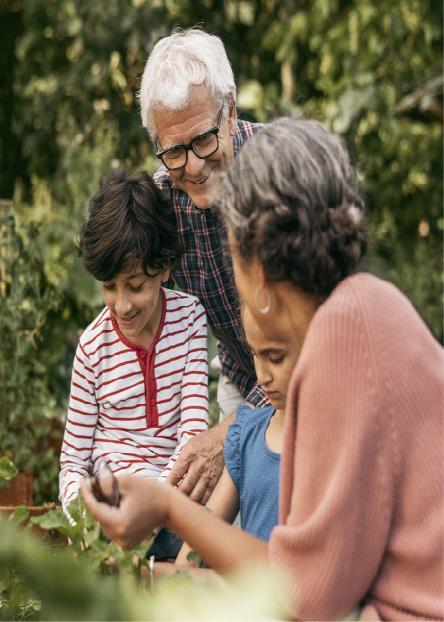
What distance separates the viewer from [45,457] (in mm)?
4031

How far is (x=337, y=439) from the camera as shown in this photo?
52.9 inches

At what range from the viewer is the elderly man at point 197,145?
7.53 ft

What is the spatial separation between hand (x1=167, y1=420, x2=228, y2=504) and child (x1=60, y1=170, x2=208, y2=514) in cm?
11

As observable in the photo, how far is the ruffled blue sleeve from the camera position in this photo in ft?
6.95

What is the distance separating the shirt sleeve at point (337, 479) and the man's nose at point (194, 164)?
1102 mm

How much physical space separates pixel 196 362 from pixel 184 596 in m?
1.55

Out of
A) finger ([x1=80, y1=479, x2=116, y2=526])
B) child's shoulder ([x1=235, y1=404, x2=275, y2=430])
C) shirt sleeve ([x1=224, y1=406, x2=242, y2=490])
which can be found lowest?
shirt sleeve ([x1=224, y1=406, x2=242, y2=490])

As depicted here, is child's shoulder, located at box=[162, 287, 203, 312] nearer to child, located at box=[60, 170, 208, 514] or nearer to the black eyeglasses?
child, located at box=[60, 170, 208, 514]

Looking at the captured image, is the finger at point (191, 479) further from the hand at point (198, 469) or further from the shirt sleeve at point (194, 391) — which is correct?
the shirt sleeve at point (194, 391)

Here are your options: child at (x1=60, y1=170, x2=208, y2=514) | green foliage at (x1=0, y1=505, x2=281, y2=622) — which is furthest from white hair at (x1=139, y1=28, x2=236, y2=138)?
green foliage at (x1=0, y1=505, x2=281, y2=622)

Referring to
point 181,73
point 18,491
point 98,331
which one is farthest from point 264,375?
point 18,491

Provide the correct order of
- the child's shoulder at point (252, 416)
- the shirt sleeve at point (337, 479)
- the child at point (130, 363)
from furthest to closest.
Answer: the child at point (130, 363) < the child's shoulder at point (252, 416) < the shirt sleeve at point (337, 479)

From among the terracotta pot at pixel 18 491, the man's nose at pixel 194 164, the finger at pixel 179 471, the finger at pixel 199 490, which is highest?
the man's nose at pixel 194 164

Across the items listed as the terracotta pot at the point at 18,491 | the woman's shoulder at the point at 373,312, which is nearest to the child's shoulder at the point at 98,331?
the woman's shoulder at the point at 373,312
